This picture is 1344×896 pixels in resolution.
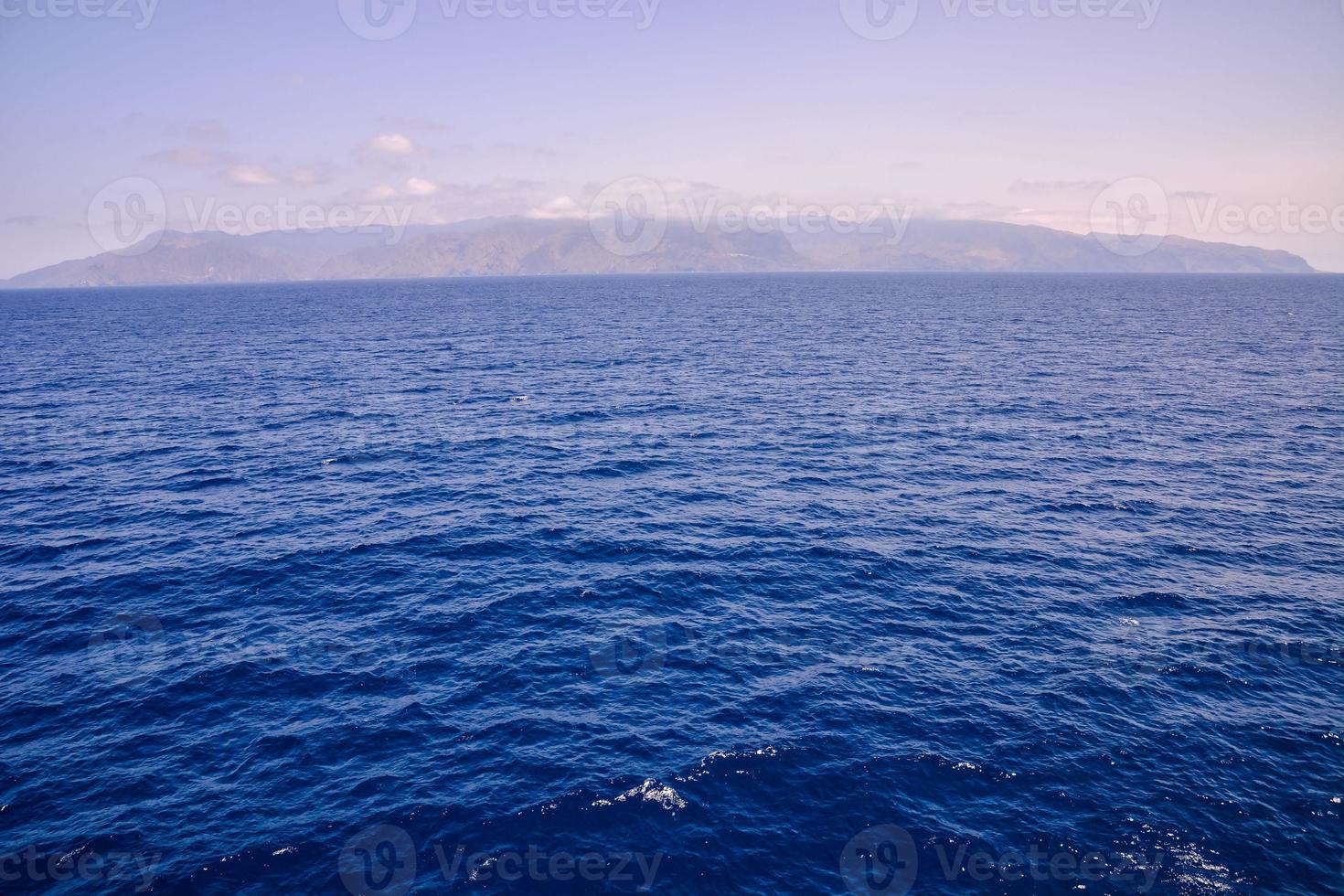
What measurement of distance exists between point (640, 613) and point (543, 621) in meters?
6.10

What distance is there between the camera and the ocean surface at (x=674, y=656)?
27266mm

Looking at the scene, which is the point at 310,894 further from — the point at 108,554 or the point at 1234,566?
the point at 1234,566

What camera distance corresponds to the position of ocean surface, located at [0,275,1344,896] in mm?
27266

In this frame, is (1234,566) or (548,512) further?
(548,512)

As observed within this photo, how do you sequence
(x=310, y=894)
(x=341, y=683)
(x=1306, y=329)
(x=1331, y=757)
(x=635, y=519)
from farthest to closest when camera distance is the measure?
(x=1306, y=329)
(x=635, y=519)
(x=341, y=683)
(x=1331, y=757)
(x=310, y=894)

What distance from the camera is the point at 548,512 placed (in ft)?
191

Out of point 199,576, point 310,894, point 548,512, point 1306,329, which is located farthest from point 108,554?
point 1306,329

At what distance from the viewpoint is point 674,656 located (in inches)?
1545

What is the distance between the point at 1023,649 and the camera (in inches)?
1545

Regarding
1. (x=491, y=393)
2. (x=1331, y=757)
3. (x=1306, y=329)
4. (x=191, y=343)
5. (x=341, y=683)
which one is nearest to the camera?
(x=1331, y=757)

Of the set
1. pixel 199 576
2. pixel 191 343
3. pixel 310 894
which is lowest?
pixel 310 894

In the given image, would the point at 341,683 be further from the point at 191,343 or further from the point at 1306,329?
the point at 1306,329

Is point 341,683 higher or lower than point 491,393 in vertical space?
lower

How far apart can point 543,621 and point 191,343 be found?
15593 centimetres
